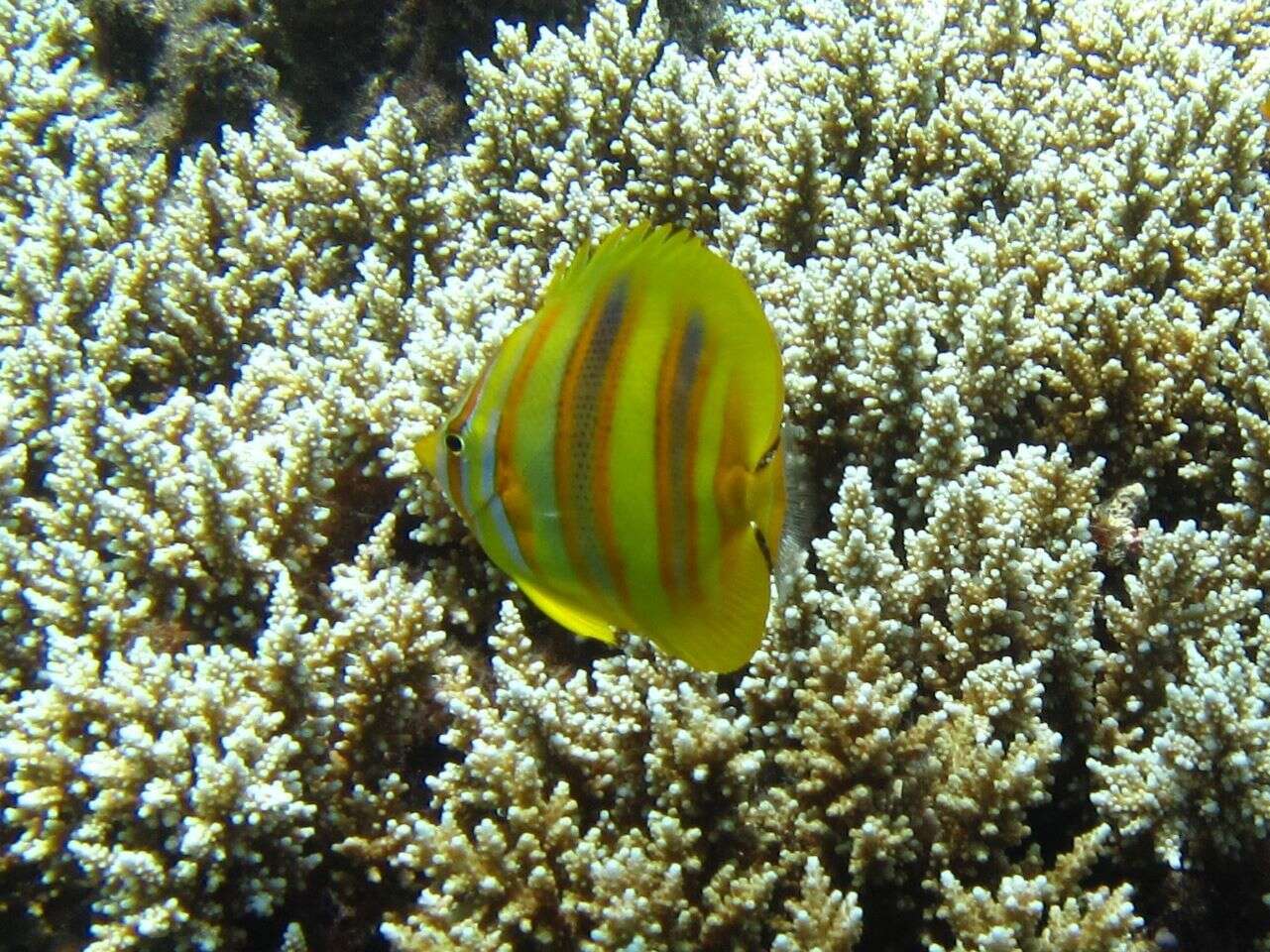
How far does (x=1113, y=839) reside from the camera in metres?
2.42

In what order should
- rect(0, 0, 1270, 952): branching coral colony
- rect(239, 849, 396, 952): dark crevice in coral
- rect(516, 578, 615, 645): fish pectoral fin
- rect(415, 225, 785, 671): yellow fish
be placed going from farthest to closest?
rect(239, 849, 396, 952): dark crevice in coral < rect(0, 0, 1270, 952): branching coral colony < rect(516, 578, 615, 645): fish pectoral fin < rect(415, 225, 785, 671): yellow fish

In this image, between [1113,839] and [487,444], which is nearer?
[487,444]

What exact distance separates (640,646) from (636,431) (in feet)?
5.00

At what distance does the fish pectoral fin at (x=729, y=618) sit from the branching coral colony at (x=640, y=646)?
3.58 feet

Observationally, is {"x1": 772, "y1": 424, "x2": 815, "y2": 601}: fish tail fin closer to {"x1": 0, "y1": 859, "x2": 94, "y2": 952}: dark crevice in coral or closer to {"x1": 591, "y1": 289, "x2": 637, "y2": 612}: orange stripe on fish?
{"x1": 591, "y1": 289, "x2": 637, "y2": 612}: orange stripe on fish

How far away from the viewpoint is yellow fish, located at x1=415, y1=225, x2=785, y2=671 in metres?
1.25

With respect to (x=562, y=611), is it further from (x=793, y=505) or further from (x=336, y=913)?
(x=336, y=913)

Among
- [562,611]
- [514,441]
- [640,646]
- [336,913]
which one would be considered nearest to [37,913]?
[336,913]

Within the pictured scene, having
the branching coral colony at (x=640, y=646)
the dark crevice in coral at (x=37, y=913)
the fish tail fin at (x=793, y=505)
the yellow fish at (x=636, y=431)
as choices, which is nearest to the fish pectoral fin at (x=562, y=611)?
the yellow fish at (x=636, y=431)

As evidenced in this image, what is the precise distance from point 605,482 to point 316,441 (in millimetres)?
2040

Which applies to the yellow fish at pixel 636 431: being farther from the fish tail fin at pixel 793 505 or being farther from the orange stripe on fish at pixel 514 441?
the fish tail fin at pixel 793 505

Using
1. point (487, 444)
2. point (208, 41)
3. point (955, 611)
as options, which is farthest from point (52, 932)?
point (208, 41)

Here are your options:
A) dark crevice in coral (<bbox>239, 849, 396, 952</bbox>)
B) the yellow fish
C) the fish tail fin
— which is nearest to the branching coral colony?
dark crevice in coral (<bbox>239, 849, 396, 952</bbox>)

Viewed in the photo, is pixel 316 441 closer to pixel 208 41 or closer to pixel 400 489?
pixel 400 489
